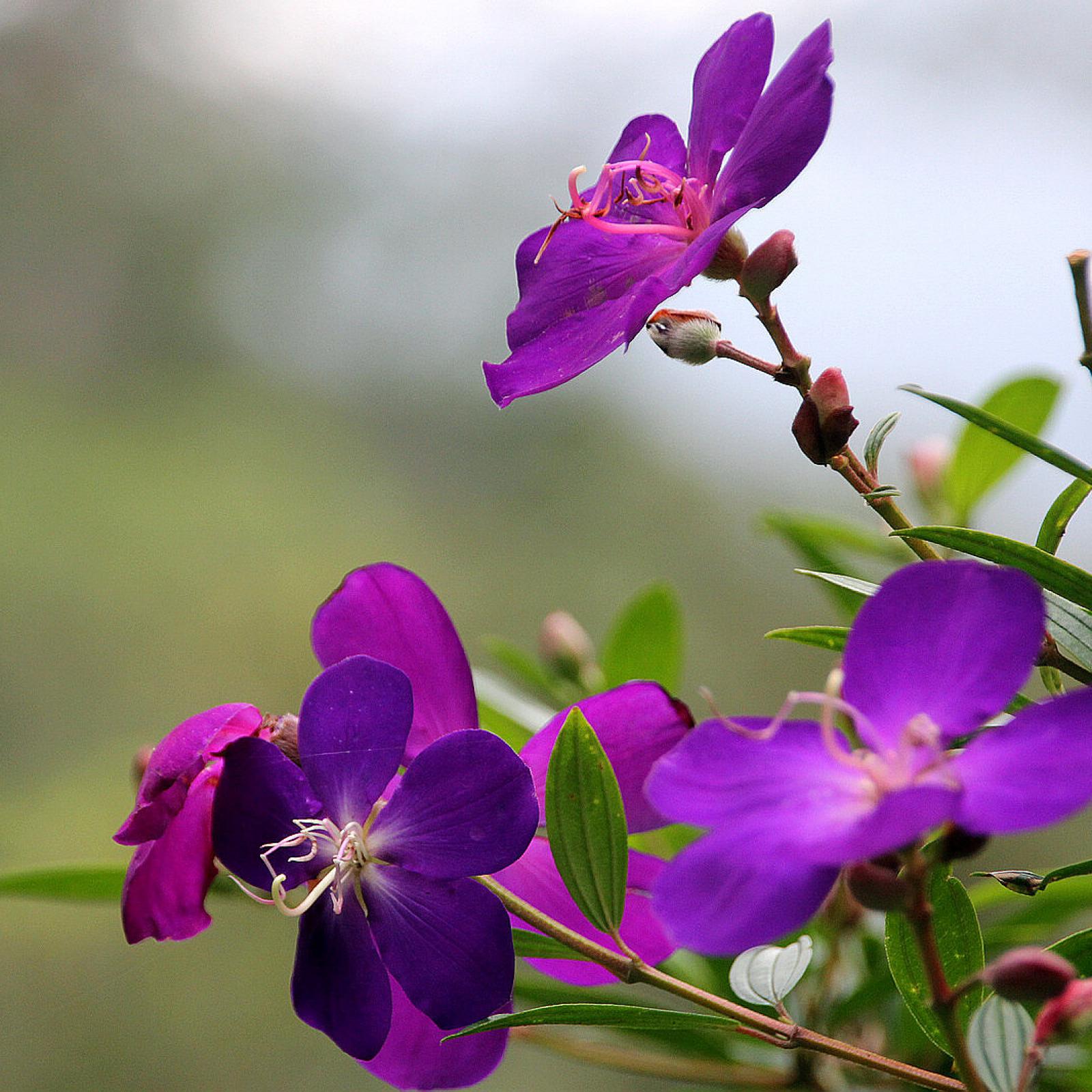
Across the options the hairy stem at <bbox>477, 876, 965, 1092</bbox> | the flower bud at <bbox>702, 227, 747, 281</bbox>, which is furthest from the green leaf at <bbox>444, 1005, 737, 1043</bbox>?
the flower bud at <bbox>702, 227, 747, 281</bbox>

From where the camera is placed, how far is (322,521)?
7.59ft

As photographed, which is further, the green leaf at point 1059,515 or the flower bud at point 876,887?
the green leaf at point 1059,515

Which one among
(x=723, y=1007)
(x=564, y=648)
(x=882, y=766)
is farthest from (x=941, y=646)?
(x=564, y=648)

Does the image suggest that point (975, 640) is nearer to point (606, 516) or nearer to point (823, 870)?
point (823, 870)

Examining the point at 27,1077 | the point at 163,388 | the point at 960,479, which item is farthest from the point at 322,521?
the point at 960,479

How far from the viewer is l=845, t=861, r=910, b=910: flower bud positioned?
0.21 metres

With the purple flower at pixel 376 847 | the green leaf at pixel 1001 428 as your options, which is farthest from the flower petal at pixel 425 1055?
the green leaf at pixel 1001 428

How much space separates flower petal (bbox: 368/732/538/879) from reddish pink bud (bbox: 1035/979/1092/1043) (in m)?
0.12

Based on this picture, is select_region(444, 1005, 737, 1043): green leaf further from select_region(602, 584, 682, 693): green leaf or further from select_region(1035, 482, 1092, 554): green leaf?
select_region(602, 584, 682, 693): green leaf

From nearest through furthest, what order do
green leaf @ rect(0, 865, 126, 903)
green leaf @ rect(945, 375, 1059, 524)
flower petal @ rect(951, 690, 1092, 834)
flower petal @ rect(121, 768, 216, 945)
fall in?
flower petal @ rect(951, 690, 1092, 834) < flower petal @ rect(121, 768, 216, 945) < green leaf @ rect(0, 865, 126, 903) < green leaf @ rect(945, 375, 1059, 524)

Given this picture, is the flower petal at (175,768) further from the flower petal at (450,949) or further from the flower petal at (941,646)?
the flower petal at (941,646)

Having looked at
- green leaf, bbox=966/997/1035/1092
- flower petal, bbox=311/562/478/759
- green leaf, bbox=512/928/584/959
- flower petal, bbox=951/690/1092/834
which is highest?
flower petal, bbox=951/690/1092/834

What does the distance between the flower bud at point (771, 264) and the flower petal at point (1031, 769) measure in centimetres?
16

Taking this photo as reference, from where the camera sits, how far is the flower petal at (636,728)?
1.03 feet
